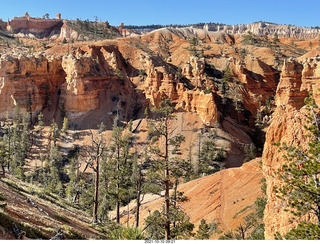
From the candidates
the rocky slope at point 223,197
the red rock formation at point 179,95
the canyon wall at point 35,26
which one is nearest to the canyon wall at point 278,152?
the rocky slope at point 223,197

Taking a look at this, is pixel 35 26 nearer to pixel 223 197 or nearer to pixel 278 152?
pixel 223 197

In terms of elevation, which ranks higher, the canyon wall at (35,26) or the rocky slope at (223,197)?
the canyon wall at (35,26)

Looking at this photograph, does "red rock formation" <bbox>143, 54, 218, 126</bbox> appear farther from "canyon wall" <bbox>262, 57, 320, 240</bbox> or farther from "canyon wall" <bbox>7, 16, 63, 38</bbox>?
"canyon wall" <bbox>7, 16, 63, 38</bbox>

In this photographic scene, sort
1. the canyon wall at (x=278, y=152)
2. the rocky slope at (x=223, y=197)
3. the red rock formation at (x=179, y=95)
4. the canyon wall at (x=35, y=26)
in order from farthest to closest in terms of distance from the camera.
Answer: the canyon wall at (x=35, y=26) < the red rock formation at (x=179, y=95) < the rocky slope at (x=223, y=197) < the canyon wall at (x=278, y=152)

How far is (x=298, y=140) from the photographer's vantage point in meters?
13.4

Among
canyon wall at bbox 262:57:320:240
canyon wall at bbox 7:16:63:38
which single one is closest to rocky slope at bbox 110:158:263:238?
canyon wall at bbox 262:57:320:240

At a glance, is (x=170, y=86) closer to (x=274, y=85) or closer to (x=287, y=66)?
(x=287, y=66)

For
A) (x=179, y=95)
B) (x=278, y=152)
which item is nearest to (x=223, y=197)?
(x=278, y=152)

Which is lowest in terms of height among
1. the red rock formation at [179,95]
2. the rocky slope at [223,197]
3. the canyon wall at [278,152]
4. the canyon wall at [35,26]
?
the rocky slope at [223,197]

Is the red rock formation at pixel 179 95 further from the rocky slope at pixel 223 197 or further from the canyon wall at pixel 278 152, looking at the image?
the canyon wall at pixel 278 152

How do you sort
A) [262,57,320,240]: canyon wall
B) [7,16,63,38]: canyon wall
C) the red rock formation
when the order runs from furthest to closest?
[7,16,63,38]: canyon wall
the red rock formation
[262,57,320,240]: canyon wall

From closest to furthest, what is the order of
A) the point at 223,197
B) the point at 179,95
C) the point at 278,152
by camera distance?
the point at 278,152 < the point at 223,197 < the point at 179,95

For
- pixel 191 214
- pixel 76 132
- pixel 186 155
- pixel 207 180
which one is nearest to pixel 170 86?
pixel 186 155

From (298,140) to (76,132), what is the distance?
174 feet
